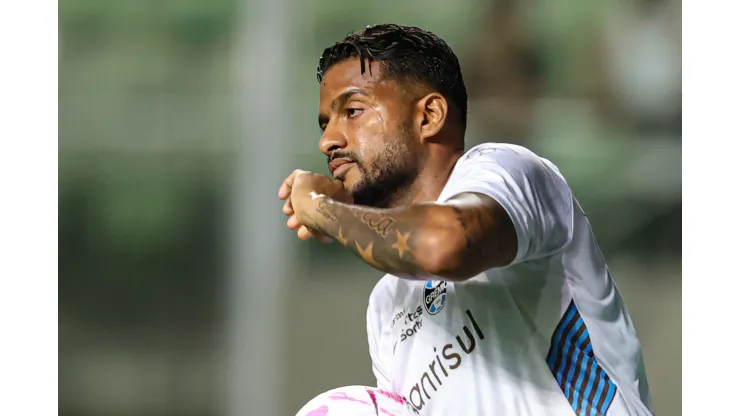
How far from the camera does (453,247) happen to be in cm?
101

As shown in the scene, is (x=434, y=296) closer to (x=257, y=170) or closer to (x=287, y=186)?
(x=287, y=186)

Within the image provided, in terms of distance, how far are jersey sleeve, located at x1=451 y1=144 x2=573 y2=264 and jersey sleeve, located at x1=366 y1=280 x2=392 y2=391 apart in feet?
1.39

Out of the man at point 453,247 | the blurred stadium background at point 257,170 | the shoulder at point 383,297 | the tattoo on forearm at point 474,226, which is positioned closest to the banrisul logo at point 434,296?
the man at point 453,247

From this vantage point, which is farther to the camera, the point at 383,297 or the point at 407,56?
the point at 383,297

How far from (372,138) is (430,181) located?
120mm

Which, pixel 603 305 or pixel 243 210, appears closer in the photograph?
pixel 603 305

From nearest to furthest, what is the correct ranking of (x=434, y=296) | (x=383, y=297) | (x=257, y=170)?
(x=434, y=296) → (x=383, y=297) → (x=257, y=170)

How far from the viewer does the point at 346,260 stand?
2975mm

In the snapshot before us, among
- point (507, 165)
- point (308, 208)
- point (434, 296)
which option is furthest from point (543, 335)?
point (308, 208)

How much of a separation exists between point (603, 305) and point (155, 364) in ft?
7.57

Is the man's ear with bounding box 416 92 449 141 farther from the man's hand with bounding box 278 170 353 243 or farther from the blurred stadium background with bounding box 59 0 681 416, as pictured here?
the blurred stadium background with bounding box 59 0 681 416

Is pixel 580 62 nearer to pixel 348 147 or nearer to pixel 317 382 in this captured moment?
pixel 317 382

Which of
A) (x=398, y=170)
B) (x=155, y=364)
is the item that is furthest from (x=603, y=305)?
(x=155, y=364)

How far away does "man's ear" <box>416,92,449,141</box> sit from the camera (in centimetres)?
142
